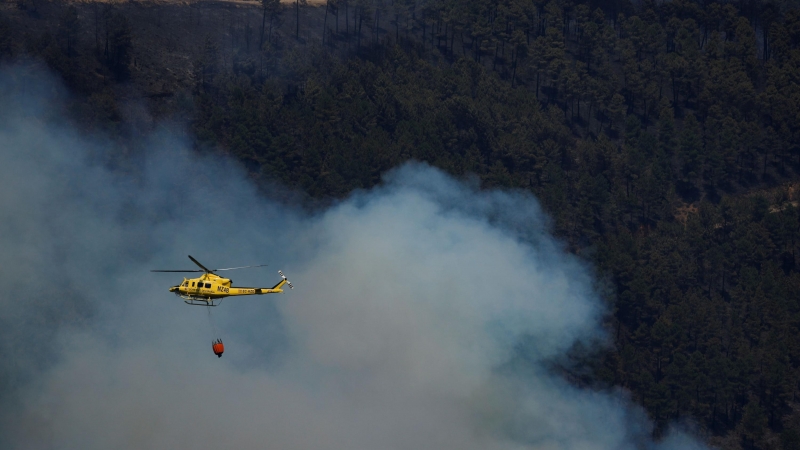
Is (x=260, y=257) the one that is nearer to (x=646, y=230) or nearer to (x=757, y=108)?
(x=646, y=230)

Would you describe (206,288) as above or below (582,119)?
below

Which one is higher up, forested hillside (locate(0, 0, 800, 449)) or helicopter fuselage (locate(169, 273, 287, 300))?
forested hillside (locate(0, 0, 800, 449))

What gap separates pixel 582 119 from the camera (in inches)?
6762

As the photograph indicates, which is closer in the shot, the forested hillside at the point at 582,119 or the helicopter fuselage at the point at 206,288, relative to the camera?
the helicopter fuselage at the point at 206,288

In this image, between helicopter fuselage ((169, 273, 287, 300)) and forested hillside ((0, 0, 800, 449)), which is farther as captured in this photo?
forested hillside ((0, 0, 800, 449))

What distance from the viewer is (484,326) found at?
412 feet

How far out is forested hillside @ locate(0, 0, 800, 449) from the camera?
5512 inches

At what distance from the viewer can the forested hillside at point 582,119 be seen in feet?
459

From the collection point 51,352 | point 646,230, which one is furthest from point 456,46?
point 51,352

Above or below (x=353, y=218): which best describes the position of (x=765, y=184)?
above

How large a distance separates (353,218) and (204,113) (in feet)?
92.2

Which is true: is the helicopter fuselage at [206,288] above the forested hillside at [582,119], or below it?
below

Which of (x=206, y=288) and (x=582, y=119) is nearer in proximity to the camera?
(x=206, y=288)

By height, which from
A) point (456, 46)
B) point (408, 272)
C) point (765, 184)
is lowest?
point (408, 272)
